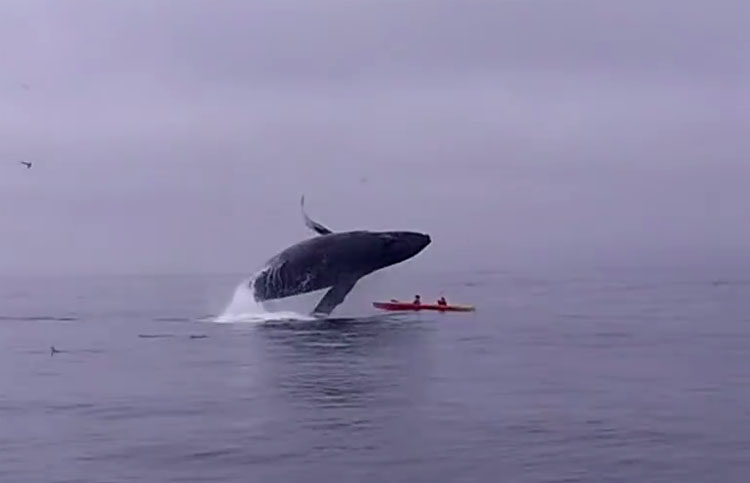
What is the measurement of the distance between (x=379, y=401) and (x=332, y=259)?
19.3 meters

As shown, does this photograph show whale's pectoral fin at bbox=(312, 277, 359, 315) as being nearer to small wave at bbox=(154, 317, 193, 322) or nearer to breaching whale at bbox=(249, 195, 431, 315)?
breaching whale at bbox=(249, 195, 431, 315)

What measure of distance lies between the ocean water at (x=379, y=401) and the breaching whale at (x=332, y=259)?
2.31 meters

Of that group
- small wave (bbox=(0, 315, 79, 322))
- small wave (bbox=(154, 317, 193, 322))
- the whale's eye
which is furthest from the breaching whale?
small wave (bbox=(0, 315, 79, 322))

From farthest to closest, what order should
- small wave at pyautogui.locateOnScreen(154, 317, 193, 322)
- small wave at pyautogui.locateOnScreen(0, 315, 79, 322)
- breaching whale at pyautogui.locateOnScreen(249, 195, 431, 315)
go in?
1. small wave at pyautogui.locateOnScreen(0, 315, 79, 322)
2. small wave at pyautogui.locateOnScreen(154, 317, 193, 322)
3. breaching whale at pyautogui.locateOnScreen(249, 195, 431, 315)

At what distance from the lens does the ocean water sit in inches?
1085

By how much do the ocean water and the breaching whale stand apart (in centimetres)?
231

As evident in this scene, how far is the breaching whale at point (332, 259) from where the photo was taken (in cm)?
5550

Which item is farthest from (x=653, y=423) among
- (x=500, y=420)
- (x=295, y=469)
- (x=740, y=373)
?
(x=740, y=373)

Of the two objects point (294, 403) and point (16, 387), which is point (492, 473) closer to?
point (294, 403)

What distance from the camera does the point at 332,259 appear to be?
55750 millimetres

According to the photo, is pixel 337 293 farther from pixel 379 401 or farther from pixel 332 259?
pixel 379 401

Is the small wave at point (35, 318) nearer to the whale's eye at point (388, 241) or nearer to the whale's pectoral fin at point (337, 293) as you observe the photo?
the whale's pectoral fin at point (337, 293)

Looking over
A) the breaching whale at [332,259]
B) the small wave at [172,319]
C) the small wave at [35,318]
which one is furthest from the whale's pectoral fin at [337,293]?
the small wave at [35,318]

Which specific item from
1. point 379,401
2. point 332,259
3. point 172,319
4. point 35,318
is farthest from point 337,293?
point 35,318
